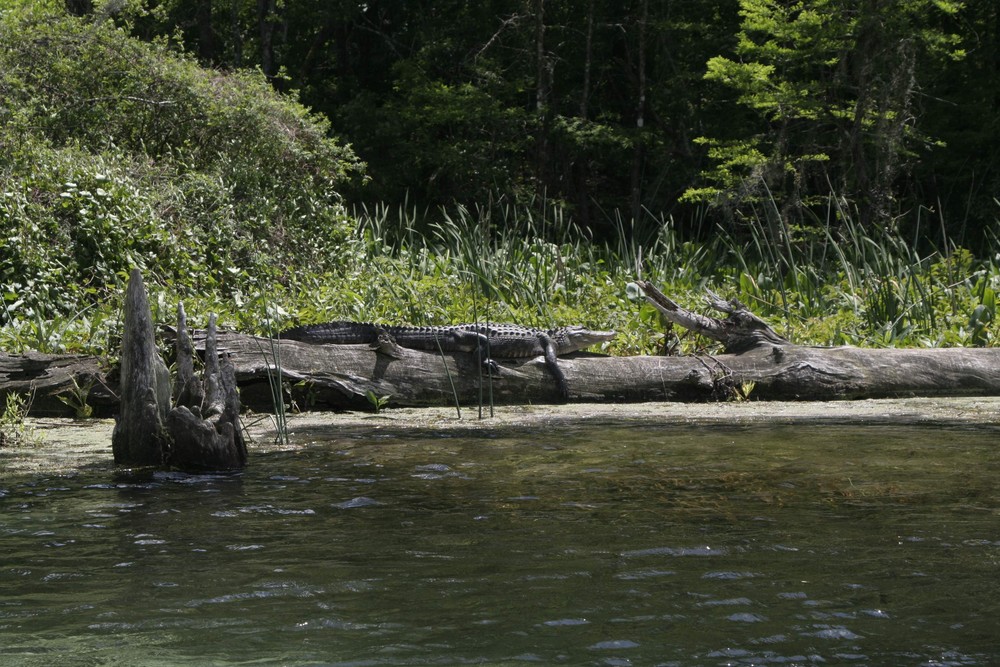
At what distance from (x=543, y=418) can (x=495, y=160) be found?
1197 cm

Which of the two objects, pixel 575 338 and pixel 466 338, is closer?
pixel 466 338

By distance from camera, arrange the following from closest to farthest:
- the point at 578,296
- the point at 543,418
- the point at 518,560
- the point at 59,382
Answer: the point at 518,560, the point at 59,382, the point at 543,418, the point at 578,296

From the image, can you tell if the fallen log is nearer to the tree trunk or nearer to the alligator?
the alligator

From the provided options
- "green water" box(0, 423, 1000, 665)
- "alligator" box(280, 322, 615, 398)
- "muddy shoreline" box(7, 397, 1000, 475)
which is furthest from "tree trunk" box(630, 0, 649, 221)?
"green water" box(0, 423, 1000, 665)

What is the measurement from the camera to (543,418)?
7.91m

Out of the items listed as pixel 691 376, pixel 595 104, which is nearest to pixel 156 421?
pixel 691 376

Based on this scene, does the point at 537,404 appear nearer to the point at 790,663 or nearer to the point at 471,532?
the point at 471,532

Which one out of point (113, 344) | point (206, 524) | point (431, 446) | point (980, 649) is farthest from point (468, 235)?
point (980, 649)

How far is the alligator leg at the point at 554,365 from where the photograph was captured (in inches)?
338

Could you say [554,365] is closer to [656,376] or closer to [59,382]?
[656,376]

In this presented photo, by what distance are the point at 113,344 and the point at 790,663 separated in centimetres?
639

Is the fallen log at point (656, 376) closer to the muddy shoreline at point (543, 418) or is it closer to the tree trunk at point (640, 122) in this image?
the muddy shoreline at point (543, 418)

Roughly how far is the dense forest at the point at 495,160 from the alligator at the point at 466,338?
0.73 m

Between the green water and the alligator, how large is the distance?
6.85 ft
